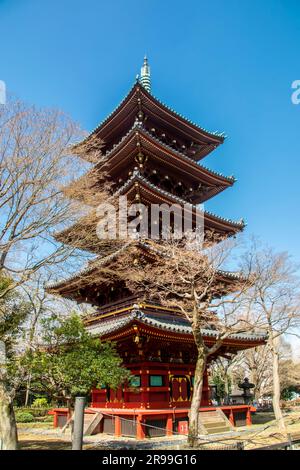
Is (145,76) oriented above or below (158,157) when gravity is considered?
above

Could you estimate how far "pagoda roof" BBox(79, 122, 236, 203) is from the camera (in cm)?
1753

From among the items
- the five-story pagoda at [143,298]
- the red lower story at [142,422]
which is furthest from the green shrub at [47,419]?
the red lower story at [142,422]

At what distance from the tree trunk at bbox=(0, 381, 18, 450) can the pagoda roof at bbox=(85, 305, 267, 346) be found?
4.49 m

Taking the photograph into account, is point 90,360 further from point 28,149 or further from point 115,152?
point 115,152

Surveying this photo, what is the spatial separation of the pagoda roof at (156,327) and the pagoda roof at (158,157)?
314 inches

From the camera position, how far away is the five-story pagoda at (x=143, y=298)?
14.1m

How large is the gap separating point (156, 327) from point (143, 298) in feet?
7.50

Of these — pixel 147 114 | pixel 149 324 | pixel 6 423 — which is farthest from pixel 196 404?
pixel 147 114

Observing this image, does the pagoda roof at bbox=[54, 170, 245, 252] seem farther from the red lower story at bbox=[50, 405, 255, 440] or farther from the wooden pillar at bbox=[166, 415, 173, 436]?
the wooden pillar at bbox=[166, 415, 173, 436]

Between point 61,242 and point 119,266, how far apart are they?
3880 millimetres

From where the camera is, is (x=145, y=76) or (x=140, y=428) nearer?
(x=140, y=428)

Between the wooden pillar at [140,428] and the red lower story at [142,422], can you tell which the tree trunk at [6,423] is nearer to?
the red lower story at [142,422]

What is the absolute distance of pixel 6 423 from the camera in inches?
376

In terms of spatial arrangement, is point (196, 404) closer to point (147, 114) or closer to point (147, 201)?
point (147, 201)
